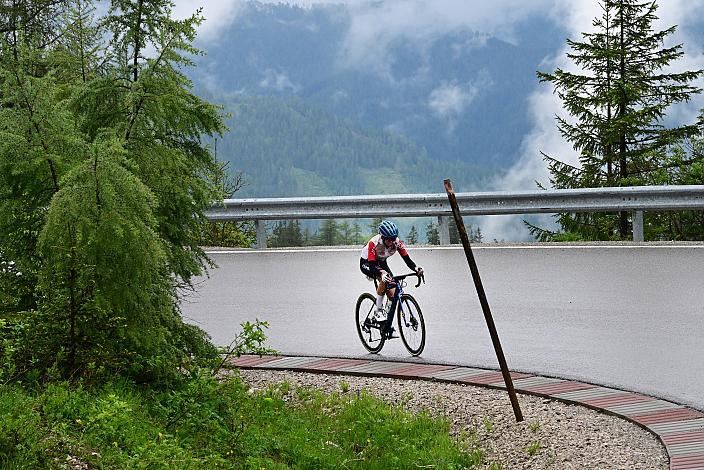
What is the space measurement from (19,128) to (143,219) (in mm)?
1150

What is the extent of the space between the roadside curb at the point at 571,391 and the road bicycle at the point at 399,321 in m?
0.36

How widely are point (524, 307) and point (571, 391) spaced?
386cm

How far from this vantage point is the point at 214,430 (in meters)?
7.11

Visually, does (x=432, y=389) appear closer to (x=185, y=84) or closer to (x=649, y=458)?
(x=649, y=458)

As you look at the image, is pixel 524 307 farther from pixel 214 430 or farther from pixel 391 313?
pixel 214 430

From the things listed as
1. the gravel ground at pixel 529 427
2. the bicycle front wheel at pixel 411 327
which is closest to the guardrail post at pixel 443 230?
the bicycle front wheel at pixel 411 327

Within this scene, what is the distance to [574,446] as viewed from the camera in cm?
753

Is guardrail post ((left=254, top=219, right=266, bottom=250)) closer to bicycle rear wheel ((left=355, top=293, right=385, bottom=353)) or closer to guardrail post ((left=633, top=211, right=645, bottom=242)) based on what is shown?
guardrail post ((left=633, top=211, right=645, bottom=242))

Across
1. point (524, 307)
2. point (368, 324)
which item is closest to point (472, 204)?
point (524, 307)

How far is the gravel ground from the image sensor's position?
23.9 feet

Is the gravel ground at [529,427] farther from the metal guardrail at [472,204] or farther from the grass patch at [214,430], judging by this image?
the metal guardrail at [472,204]

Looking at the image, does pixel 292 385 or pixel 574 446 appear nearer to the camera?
pixel 574 446

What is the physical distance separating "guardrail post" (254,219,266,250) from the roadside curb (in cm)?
806

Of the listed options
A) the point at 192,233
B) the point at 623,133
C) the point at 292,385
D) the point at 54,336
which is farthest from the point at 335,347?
the point at 623,133
